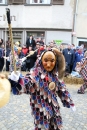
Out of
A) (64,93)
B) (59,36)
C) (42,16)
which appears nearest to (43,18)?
(42,16)

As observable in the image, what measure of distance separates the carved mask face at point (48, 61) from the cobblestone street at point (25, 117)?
1615 millimetres

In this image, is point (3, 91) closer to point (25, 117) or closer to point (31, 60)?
point (25, 117)

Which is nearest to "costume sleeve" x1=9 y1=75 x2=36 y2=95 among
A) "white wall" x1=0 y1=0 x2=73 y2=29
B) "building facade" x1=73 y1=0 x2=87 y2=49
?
"white wall" x1=0 y1=0 x2=73 y2=29

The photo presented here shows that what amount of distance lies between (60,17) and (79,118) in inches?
339

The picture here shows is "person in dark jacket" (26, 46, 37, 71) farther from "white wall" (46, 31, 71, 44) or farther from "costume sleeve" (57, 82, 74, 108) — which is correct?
"costume sleeve" (57, 82, 74, 108)

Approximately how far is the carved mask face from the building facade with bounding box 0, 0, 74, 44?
928 centimetres

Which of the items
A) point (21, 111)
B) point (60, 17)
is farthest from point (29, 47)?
point (21, 111)

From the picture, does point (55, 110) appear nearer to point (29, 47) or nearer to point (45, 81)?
point (45, 81)

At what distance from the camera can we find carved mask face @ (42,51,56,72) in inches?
101

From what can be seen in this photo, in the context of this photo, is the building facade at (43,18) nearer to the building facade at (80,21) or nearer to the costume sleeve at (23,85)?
the building facade at (80,21)

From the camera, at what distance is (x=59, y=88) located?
2734mm

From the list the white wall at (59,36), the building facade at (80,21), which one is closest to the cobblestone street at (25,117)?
the white wall at (59,36)

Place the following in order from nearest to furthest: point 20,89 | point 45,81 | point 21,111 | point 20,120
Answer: point 20,89 < point 45,81 < point 20,120 < point 21,111

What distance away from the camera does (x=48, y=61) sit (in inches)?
101
